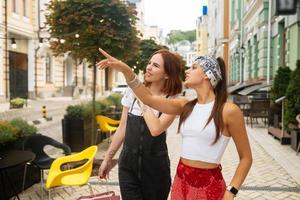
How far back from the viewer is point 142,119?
9.79ft

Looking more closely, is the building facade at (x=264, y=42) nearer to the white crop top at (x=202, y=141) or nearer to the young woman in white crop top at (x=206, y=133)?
the young woman in white crop top at (x=206, y=133)

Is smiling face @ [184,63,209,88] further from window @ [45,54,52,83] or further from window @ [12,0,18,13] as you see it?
window @ [45,54,52,83]

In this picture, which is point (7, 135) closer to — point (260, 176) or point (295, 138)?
point (260, 176)

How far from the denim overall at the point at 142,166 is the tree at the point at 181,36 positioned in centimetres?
13358

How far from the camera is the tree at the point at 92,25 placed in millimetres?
7609

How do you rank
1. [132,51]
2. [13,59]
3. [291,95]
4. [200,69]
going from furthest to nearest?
[13,59]
[291,95]
[132,51]
[200,69]

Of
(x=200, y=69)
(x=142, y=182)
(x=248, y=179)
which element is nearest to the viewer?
(x=200, y=69)

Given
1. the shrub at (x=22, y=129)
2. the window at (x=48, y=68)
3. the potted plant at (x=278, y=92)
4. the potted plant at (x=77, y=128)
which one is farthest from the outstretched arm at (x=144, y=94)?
the window at (x=48, y=68)

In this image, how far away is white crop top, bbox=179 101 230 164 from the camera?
235 cm

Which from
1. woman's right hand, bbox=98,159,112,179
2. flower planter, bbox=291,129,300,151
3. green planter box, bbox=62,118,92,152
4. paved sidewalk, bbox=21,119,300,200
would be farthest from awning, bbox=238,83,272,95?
woman's right hand, bbox=98,159,112,179

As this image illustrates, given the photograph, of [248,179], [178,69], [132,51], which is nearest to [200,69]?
[178,69]

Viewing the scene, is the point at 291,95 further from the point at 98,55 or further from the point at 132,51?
the point at 98,55

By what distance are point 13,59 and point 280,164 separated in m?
22.2

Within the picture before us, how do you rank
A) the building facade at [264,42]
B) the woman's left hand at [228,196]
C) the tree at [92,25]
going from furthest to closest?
the building facade at [264,42] → the tree at [92,25] → the woman's left hand at [228,196]
